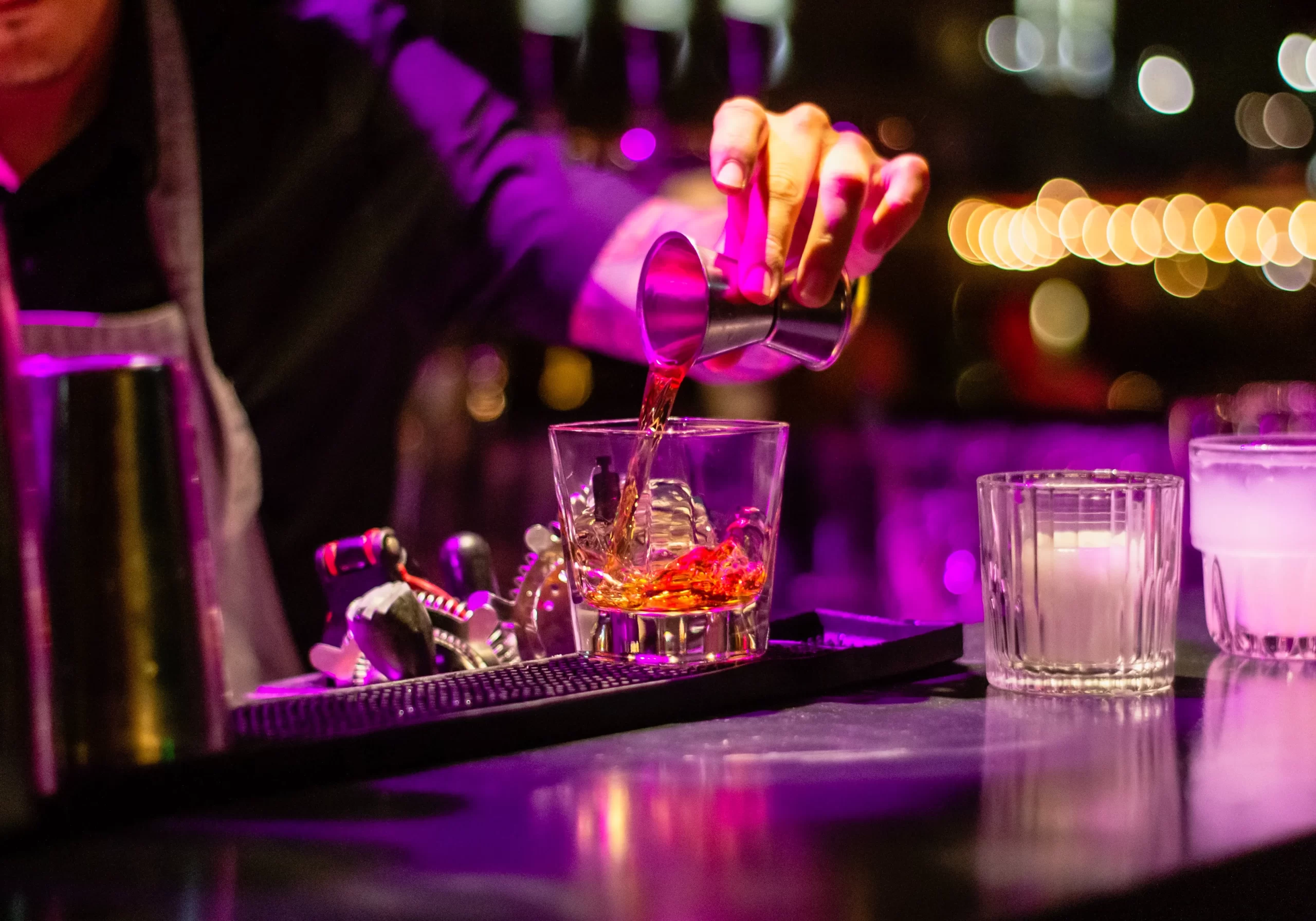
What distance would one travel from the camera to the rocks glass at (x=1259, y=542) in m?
1.07

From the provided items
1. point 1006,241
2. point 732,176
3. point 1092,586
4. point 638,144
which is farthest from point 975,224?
point 1092,586

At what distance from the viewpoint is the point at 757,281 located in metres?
1.00

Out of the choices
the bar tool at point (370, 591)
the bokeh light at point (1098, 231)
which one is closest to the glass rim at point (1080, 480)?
the bar tool at point (370, 591)

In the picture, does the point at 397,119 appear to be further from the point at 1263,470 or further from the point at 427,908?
the point at 427,908

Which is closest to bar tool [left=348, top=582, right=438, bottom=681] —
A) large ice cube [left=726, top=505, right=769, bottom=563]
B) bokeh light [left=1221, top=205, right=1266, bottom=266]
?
large ice cube [left=726, top=505, right=769, bottom=563]

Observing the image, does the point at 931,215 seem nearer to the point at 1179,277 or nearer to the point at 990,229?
the point at 990,229

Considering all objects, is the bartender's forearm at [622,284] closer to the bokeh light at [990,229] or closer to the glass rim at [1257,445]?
the glass rim at [1257,445]

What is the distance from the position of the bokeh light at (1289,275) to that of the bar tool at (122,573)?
6843mm

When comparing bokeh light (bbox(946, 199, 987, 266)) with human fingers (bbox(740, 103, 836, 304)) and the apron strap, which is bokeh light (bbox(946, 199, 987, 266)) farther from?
human fingers (bbox(740, 103, 836, 304))

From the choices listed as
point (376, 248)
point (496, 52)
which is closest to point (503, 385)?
point (496, 52)

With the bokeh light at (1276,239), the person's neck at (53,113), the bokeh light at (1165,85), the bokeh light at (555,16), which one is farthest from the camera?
the bokeh light at (1276,239)

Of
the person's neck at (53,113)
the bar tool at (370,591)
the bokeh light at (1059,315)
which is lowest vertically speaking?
the bar tool at (370,591)

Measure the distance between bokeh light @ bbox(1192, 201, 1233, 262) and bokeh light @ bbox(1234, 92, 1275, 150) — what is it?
0.60 meters

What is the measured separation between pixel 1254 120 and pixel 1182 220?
0.66 m
